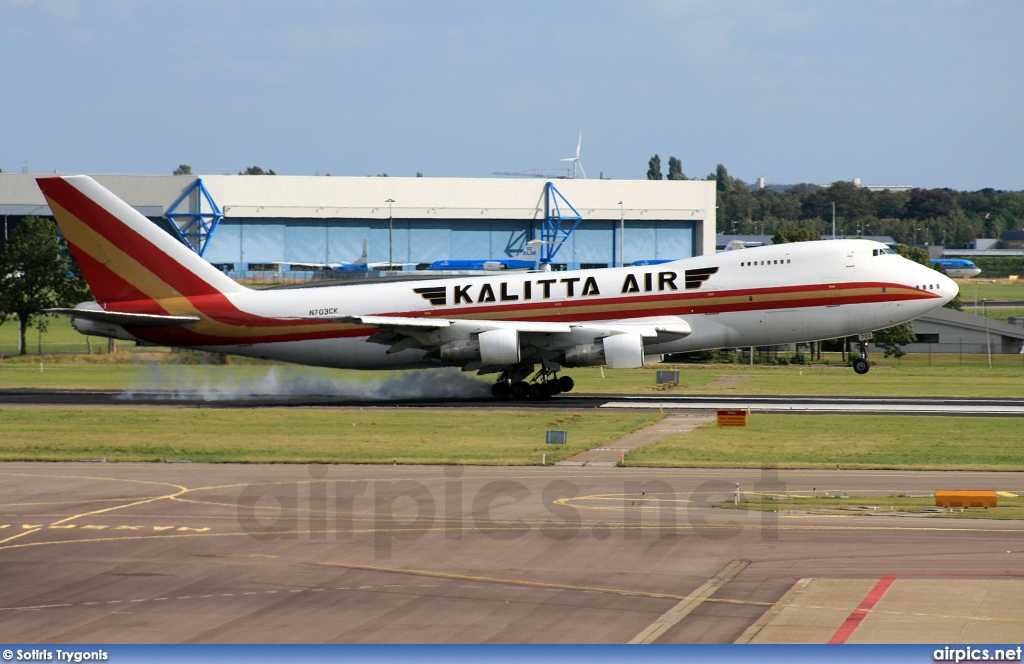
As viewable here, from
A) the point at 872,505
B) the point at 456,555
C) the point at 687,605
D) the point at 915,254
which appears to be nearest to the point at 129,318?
the point at 456,555

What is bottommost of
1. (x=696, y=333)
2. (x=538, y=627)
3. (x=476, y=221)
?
(x=538, y=627)

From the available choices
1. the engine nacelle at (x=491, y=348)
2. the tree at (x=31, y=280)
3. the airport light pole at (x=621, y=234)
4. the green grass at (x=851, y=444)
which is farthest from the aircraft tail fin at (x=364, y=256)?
the green grass at (x=851, y=444)

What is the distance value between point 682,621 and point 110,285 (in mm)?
43827

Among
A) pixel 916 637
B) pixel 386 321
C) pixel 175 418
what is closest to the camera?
pixel 916 637

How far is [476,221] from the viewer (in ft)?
501

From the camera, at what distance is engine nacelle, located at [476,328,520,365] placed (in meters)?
53.6

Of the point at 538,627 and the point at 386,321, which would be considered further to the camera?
the point at 386,321

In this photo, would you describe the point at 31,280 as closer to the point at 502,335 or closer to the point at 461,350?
the point at 461,350

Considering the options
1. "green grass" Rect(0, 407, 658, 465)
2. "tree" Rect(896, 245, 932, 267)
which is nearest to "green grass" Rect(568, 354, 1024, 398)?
"green grass" Rect(0, 407, 658, 465)

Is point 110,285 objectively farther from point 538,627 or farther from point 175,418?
point 538,627

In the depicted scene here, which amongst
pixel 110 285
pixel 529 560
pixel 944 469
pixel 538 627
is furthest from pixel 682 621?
pixel 110 285

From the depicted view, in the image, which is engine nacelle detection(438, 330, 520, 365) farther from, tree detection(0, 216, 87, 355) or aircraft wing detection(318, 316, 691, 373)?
tree detection(0, 216, 87, 355)

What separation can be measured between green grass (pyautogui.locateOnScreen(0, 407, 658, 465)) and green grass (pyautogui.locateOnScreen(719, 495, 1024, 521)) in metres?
9.30

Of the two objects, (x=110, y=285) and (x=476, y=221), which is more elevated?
(x=476, y=221)
